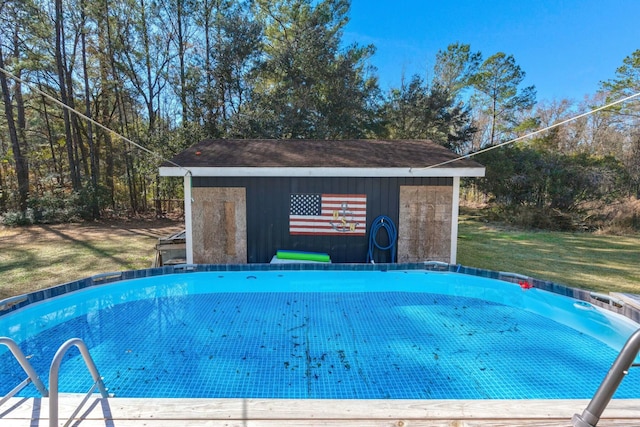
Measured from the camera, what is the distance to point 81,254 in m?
8.07

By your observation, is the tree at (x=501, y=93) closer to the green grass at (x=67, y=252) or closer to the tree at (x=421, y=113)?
the tree at (x=421, y=113)

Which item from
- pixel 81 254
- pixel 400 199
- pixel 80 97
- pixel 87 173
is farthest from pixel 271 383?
pixel 80 97

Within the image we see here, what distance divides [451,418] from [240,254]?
565cm

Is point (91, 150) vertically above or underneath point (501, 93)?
underneath

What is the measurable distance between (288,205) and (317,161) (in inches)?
42.9

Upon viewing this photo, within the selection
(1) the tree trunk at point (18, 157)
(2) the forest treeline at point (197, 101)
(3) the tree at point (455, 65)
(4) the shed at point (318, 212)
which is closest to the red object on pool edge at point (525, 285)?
(4) the shed at point (318, 212)

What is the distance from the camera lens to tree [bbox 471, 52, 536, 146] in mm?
21219

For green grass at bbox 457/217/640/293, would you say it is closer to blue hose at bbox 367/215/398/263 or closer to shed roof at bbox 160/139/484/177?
blue hose at bbox 367/215/398/263

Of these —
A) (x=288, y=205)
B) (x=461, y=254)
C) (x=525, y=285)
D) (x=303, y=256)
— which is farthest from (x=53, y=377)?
(x=461, y=254)

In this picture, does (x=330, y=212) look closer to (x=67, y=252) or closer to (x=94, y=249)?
(x=94, y=249)

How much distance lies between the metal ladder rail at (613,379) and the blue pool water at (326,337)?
1.72 metres

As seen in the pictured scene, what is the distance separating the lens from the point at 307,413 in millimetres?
1795

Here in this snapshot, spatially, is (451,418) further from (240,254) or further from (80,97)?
(80,97)

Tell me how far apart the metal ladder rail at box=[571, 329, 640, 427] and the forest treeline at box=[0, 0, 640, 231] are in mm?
12649
